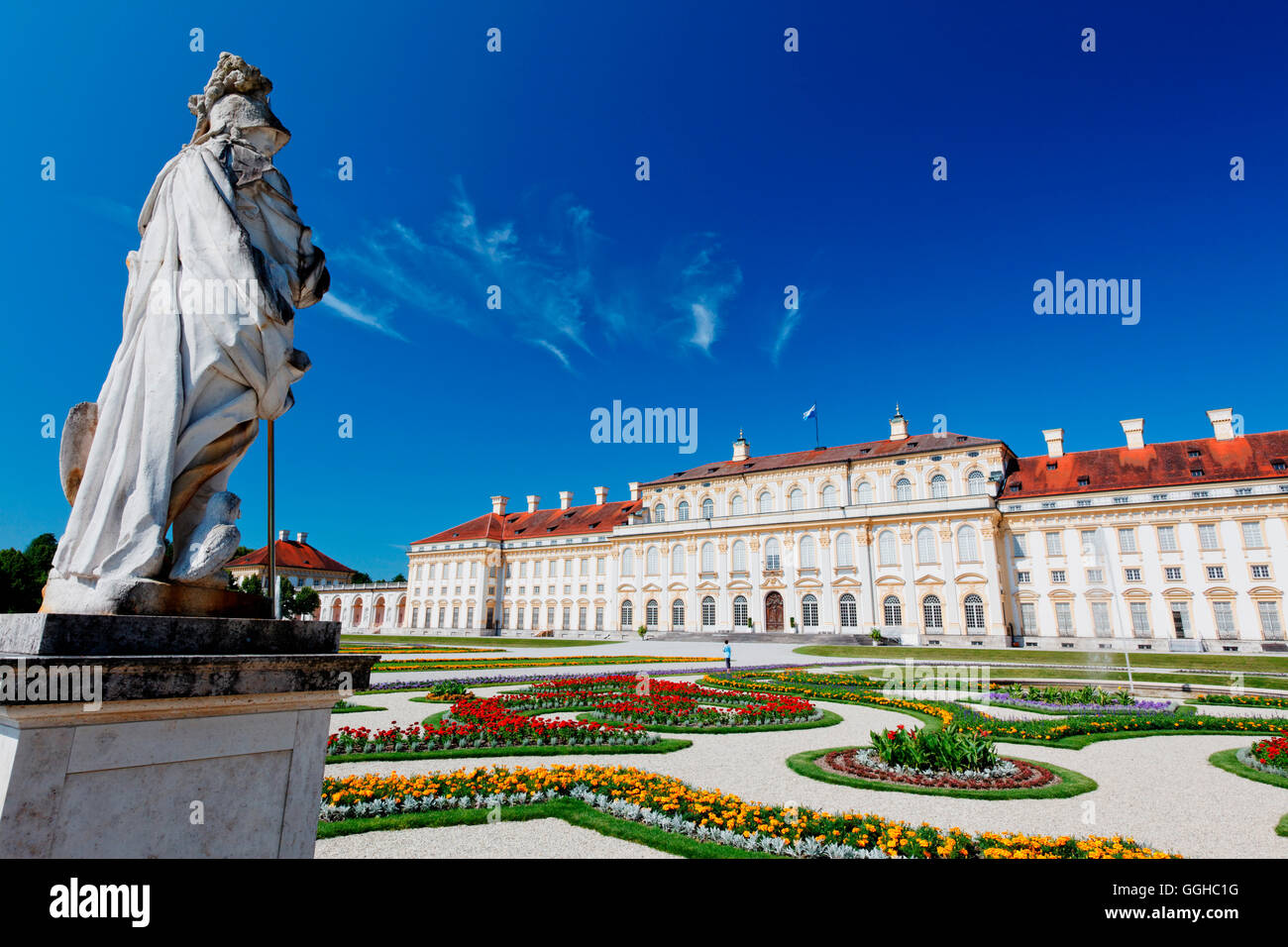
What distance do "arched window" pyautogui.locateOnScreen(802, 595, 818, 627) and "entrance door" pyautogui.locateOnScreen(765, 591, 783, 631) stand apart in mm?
1807

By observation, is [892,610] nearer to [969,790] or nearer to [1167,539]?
[1167,539]

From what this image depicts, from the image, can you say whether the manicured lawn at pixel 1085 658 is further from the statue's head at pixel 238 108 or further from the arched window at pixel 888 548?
the statue's head at pixel 238 108

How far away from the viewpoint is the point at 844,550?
45688 mm

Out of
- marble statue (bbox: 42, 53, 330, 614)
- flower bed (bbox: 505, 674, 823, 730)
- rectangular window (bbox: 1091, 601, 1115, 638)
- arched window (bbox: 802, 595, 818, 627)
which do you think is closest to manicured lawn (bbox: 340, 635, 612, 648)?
arched window (bbox: 802, 595, 818, 627)

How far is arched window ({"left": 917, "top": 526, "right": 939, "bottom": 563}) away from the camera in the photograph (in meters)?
42.7

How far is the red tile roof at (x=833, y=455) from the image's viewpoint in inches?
1813

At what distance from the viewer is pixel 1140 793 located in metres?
7.12

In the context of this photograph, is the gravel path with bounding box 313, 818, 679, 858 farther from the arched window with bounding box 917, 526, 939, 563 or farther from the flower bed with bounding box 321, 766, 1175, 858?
the arched window with bounding box 917, 526, 939, 563

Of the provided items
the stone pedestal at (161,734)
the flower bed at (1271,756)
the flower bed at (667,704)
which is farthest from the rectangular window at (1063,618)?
the stone pedestal at (161,734)

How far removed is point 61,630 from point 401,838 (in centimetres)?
424

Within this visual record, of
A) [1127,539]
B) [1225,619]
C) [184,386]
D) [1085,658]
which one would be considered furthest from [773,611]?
[184,386]

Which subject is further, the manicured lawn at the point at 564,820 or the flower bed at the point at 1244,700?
the flower bed at the point at 1244,700

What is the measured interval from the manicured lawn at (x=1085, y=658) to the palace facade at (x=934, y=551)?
556 cm

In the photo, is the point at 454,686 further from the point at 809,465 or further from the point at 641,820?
the point at 809,465
